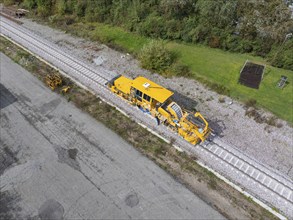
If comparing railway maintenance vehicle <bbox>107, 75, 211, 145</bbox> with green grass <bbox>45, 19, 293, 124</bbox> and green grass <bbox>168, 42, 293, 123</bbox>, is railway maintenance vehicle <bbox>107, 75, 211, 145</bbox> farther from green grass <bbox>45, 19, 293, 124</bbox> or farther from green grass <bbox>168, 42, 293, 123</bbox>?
green grass <bbox>168, 42, 293, 123</bbox>

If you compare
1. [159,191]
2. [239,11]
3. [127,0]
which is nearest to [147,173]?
[159,191]

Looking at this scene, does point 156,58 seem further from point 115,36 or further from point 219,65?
point 115,36

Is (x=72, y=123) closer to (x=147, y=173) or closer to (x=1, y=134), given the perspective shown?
(x=1, y=134)

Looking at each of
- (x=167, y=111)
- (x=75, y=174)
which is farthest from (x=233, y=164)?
(x=75, y=174)

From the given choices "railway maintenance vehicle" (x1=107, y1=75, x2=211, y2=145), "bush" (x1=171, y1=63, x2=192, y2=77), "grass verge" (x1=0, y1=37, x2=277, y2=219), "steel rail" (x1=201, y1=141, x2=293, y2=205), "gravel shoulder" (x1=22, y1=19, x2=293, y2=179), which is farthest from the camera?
"bush" (x1=171, y1=63, x2=192, y2=77)

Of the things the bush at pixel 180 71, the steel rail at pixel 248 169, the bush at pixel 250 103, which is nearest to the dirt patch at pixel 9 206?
the steel rail at pixel 248 169

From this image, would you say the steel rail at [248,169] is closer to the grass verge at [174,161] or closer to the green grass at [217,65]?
the grass verge at [174,161]

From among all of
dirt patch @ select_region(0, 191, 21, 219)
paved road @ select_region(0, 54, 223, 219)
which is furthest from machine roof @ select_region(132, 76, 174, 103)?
dirt patch @ select_region(0, 191, 21, 219)
